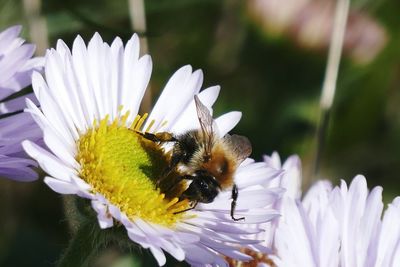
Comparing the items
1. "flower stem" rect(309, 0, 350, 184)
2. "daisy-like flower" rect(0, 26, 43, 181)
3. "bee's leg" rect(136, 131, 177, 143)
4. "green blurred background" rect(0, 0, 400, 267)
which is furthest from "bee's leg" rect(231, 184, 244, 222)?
"green blurred background" rect(0, 0, 400, 267)

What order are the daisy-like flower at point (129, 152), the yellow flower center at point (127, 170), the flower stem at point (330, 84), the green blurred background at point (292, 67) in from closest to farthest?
the daisy-like flower at point (129, 152) → the yellow flower center at point (127, 170) → the flower stem at point (330, 84) → the green blurred background at point (292, 67)

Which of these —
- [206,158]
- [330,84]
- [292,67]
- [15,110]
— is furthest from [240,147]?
[292,67]

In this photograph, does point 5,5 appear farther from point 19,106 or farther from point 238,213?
point 238,213

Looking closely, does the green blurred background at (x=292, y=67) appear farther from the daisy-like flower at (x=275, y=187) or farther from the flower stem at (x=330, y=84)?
the daisy-like flower at (x=275, y=187)

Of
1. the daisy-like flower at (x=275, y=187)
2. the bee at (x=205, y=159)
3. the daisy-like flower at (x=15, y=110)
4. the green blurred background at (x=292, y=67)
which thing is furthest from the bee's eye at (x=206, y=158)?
the green blurred background at (x=292, y=67)

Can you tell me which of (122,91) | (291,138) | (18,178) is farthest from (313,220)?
(291,138)

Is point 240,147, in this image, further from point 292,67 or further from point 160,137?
point 292,67

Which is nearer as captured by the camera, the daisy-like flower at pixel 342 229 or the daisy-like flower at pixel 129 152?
the daisy-like flower at pixel 129 152
